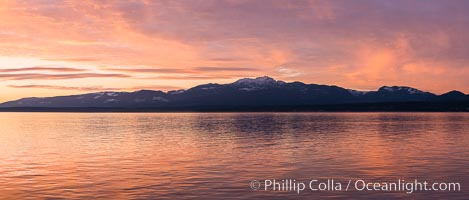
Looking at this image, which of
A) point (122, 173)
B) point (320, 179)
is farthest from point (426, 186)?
point (122, 173)

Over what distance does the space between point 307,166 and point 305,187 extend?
8896mm

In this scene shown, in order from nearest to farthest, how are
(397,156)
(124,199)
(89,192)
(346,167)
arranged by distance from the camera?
(124,199) < (89,192) < (346,167) < (397,156)

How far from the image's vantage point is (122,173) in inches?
1407

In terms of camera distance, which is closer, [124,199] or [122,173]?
[124,199]

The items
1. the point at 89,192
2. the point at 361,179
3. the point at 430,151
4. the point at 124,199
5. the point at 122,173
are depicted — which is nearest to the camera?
the point at 124,199

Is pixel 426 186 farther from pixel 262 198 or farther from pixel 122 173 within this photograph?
pixel 122 173

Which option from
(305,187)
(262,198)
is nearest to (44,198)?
(262,198)

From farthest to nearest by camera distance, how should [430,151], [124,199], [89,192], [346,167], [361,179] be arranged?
1. [430,151]
2. [346,167]
3. [361,179]
4. [89,192]
5. [124,199]

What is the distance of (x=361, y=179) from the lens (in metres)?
32.5

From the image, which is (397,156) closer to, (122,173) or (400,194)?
(400,194)

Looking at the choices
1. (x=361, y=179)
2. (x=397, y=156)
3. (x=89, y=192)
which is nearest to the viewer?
(x=89, y=192)

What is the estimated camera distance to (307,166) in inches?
1518

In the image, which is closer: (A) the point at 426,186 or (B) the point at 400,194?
(B) the point at 400,194

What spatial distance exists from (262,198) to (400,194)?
7.31 meters
